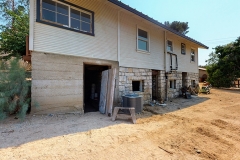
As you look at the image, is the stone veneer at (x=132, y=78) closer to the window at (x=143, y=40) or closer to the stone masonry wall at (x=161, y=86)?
the stone masonry wall at (x=161, y=86)

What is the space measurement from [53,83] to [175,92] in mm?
9137

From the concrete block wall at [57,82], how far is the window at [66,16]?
48.3 inches

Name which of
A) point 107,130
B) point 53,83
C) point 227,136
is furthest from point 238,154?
point 53,83

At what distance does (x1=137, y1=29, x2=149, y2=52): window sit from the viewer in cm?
814

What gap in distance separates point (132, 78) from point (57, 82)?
154 inches

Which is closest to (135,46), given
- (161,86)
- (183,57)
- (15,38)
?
(161,86)

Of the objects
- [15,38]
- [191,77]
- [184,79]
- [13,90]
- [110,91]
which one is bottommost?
[110,91]

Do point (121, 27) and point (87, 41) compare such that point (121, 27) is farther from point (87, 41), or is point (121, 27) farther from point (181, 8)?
point (181, 8)

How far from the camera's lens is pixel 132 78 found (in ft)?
24.7

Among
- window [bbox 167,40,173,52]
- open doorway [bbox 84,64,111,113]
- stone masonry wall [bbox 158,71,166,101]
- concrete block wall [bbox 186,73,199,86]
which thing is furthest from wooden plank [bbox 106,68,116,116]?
concrete block wall [bbox 186,73,199,86]

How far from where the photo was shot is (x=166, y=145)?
3146 millimetres

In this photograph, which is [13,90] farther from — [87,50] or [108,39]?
[108,39]

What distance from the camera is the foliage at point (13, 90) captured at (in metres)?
4.10

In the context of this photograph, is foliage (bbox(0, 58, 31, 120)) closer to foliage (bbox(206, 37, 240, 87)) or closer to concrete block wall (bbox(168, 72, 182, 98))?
concrete block wall (bbox(168, 72, 182, 98))
